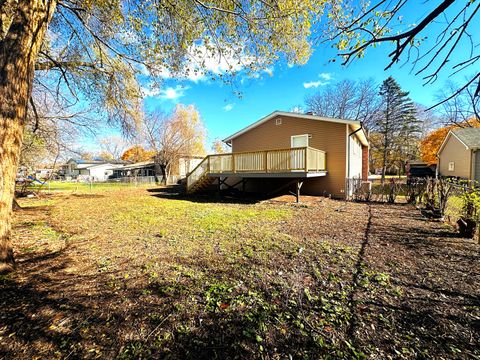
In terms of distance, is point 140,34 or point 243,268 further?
point 140,34

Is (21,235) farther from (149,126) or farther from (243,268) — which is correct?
(149,126)

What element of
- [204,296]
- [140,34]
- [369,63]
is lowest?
[204,296]

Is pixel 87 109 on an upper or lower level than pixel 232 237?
upper

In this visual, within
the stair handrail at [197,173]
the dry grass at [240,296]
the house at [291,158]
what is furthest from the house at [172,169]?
the dry grass at [240,296]

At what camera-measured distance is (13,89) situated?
2.69m

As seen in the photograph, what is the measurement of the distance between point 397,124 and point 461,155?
15.4 metres

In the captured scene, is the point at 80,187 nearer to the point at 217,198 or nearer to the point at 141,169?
the point at 141,169

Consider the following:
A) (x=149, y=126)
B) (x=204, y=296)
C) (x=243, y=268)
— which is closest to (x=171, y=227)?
(x=243, y=268)

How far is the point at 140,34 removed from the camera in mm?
5840

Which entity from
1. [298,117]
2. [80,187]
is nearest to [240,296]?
[298,117]

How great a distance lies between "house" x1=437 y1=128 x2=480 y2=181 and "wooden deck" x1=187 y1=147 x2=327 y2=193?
48.2ft

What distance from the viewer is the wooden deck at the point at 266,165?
9352 millimetres

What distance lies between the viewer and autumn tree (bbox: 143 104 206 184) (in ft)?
76.4

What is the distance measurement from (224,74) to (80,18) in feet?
14.8
